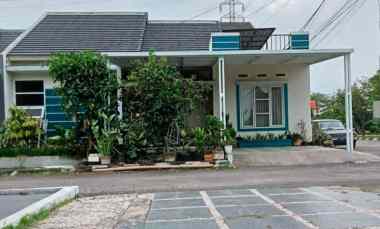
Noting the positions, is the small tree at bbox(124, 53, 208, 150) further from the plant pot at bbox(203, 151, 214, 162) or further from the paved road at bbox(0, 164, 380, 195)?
the paved road at bbox(0, 164, 380, 195)

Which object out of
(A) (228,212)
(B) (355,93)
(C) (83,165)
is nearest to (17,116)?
(C) (83,165)

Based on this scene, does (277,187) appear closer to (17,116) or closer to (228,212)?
(228,212)

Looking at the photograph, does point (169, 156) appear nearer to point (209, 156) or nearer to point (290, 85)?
point (209, 156)

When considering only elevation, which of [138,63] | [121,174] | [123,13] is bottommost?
[121,174]

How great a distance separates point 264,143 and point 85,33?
31.1 ft

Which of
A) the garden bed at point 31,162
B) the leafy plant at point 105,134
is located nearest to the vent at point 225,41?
the leafy plant at point 105,134

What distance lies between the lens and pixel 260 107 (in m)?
20.0

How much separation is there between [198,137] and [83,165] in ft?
12.7

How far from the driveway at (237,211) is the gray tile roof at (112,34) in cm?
1131

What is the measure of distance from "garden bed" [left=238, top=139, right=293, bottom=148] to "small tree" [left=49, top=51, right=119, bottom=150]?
21.1 feet

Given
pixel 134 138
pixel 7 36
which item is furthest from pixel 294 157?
pixel 7 36

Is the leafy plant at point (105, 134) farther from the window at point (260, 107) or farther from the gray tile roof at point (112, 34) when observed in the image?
the window at point (260, 107)

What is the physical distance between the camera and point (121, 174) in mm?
14062

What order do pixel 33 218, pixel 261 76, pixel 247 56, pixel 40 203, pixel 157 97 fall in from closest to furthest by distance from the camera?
pixel 33 218
pixel 40 203
pixel 157 97
pixel 247 56
pixel 261 76
